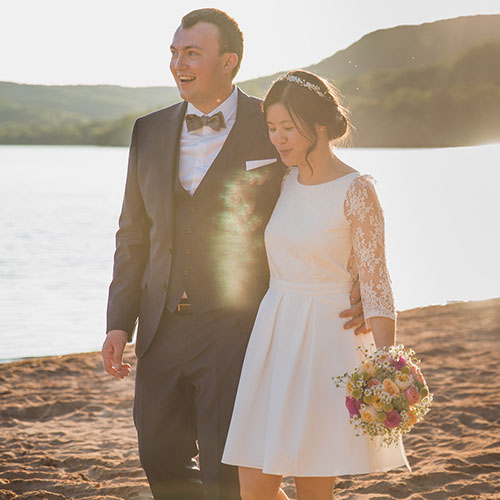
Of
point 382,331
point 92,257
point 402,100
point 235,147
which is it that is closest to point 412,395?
point 382,331

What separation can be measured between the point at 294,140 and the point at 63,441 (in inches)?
157

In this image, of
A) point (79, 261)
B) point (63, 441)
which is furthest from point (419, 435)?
point (79, 261)

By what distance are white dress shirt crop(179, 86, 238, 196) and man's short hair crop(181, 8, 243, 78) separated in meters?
0.22

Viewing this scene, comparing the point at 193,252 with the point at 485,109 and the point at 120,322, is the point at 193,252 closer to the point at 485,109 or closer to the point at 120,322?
the point at 120,322

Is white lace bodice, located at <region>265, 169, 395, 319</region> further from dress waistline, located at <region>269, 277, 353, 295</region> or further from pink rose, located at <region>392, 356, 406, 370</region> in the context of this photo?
pink rose, located at <region>392, 356, 406, 370</region>

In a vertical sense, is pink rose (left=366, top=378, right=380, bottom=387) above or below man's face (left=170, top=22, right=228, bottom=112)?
→ below

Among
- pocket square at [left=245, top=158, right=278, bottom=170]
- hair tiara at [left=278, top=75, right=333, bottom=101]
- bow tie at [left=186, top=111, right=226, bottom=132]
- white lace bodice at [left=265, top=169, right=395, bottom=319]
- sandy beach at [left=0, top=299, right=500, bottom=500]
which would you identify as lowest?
sandy beach at [left=0, top=299, right=500, bottom=500]

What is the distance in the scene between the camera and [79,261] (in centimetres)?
1520

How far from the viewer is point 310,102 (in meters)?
3.00

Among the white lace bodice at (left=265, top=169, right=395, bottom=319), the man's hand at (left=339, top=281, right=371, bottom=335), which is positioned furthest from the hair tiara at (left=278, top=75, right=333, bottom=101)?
the man's hand at (left=339, top=281, right=371, bottom=335)

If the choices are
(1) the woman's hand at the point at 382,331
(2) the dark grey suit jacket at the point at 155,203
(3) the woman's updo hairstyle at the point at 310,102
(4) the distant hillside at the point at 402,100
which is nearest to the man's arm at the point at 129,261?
(2) the dark grey suit jacket at the point at 155,203

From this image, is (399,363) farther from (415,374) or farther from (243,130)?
(243,130)

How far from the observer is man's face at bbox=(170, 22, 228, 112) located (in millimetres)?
3328

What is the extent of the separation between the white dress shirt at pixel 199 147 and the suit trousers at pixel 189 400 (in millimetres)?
594
